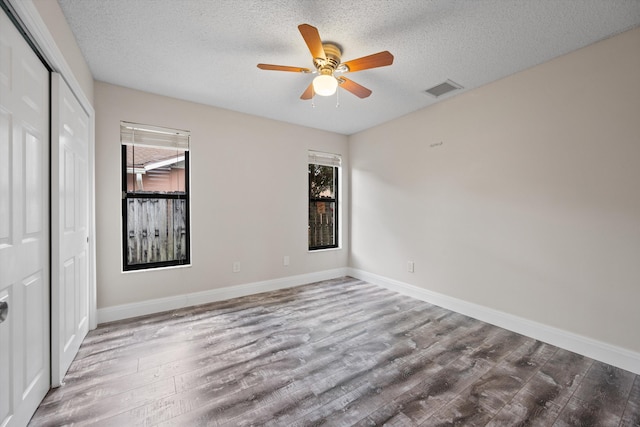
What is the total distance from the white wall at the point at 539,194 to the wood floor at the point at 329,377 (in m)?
0.48

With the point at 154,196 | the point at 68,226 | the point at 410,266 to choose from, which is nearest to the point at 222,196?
the point at 154,196

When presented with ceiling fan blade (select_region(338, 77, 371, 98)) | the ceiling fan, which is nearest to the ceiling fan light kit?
the ceiling fan

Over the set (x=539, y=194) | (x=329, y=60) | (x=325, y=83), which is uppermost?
(x=329, y=60)

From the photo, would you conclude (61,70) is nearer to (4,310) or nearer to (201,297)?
(4,310)

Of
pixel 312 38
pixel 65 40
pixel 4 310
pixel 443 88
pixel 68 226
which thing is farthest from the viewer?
pixel 443 88

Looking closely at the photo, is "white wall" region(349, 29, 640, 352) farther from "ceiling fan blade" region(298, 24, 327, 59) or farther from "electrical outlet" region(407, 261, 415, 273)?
"ceiling fan blade" region(298, 24, 327, 59)

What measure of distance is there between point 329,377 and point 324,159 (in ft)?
10.8

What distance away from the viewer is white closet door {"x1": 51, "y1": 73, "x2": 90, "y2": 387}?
1729mm

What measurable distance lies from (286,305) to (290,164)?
80.8 inches

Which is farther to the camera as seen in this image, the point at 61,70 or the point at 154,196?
the point at 154,196

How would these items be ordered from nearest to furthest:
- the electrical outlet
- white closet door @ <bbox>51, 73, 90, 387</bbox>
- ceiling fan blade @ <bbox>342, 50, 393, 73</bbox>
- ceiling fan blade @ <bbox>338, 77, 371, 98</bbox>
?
1. white closet door @ <bbox>51, 73, 90, 387</bbox>
2. ceiling fan blade @ <bbox>342, 50, 393, 73</bbox>
3. ceiling fan blade @ <bbox>338, 77, 371, 98</bbox>
4. the electrical outlet

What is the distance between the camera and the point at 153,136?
9.94 ft

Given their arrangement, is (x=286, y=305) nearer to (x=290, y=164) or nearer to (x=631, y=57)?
(x=290, y=164)

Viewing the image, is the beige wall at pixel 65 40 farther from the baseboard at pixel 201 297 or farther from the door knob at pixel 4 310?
the baseboard at pixel 201 297
